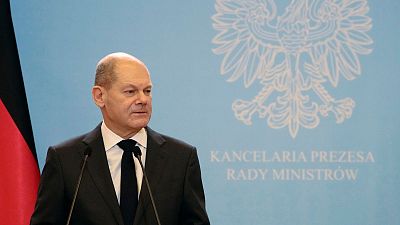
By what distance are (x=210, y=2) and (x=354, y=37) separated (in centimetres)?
82

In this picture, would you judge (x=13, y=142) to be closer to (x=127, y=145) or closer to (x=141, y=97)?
(x=127, y=145)

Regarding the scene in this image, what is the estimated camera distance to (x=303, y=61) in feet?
12.1

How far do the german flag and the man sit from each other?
105 centimetres

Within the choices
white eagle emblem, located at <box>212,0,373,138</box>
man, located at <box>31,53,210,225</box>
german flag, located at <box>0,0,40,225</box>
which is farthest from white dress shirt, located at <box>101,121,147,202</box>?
white eagle emblem, located at <box>212,0,373,138</box>

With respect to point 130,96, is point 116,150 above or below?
below

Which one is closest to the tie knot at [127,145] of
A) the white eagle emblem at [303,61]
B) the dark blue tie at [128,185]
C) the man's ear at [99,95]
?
the dark blue tie at [128,185]

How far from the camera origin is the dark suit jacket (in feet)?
7.34

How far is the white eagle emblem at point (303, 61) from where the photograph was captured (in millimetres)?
3686

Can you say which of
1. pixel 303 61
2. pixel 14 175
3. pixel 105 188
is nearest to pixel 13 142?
pixel 14 175

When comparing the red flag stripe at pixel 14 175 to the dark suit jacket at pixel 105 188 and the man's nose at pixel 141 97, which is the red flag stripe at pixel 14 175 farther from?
the man's nose at pixel 141 97

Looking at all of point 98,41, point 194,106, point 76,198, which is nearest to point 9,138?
point 98,41

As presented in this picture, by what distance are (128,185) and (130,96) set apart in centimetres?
30

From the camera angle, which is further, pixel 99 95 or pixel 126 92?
pixel 99 95

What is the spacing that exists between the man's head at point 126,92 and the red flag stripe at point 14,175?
117 cm
